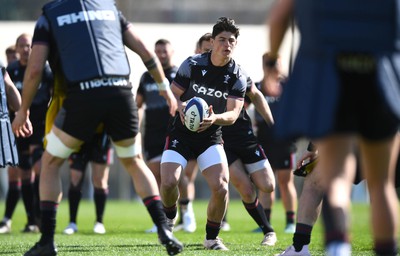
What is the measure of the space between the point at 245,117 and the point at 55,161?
378 cm

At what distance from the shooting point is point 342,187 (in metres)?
4.77

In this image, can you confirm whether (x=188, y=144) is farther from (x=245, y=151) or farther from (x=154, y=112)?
(x=154, y=112)

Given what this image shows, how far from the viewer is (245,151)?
9.85 m

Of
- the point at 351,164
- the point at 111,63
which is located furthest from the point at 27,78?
the point at 351,164

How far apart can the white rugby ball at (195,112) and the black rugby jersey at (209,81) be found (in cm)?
33

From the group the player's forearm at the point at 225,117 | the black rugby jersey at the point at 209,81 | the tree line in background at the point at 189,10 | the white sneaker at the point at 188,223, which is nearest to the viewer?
the player's forearm at the point at 225,117

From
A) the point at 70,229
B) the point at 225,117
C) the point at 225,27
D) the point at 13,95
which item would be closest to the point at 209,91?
the point at 225,117

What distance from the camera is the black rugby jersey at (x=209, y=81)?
885 cm

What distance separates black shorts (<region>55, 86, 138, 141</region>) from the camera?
6.38 meters

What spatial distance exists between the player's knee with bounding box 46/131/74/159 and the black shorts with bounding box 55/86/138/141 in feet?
0.37

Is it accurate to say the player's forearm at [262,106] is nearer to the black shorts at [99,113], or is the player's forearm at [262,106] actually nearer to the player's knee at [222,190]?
the player's knee at [222,190]

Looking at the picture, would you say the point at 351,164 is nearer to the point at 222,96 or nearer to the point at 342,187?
the point at 342,187

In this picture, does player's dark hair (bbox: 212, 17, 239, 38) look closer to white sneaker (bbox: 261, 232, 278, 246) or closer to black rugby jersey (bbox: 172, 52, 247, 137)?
black rugby jersey (bbox: 172, 52, 247, 137)

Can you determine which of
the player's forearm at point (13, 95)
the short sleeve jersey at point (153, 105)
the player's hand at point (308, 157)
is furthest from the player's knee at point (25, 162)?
the player's hand at point (308, 157)
